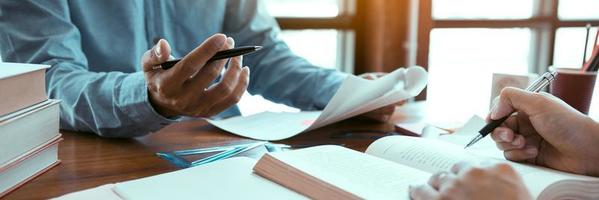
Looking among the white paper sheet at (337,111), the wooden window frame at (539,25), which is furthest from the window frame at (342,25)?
the white paper sheet at (337,111)

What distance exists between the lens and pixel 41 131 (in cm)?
70

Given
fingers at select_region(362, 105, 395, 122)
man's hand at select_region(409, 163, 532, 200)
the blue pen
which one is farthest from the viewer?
fingers at select_region(362, 105, 395, 122)

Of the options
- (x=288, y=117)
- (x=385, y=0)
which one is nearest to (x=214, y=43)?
(x=288, y=117)

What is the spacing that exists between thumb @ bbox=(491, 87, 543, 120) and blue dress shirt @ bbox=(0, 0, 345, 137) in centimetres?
47

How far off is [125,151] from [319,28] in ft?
4.57

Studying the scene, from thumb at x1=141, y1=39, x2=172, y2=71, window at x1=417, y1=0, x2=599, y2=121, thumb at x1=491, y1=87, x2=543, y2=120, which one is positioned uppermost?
thumb at x1=141, y1=39, x2=172, y2=71

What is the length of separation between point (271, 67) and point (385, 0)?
83cm

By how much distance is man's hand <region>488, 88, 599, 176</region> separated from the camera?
67 centimetres

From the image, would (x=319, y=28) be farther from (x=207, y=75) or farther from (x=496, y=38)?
(x=207, y=75)

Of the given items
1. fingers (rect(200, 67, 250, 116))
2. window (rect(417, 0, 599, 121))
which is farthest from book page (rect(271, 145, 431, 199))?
window (rect(417, 0, 599, 121))

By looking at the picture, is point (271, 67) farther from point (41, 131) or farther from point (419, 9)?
point (419, 9)

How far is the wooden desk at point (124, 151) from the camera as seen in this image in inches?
27.1

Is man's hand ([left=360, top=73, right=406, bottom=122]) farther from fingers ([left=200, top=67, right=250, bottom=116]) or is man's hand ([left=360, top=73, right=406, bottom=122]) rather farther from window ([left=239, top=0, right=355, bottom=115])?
window ([left=239, top=0, right=355, bottom=115])

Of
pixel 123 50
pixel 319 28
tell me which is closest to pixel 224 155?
pixel 123 50
